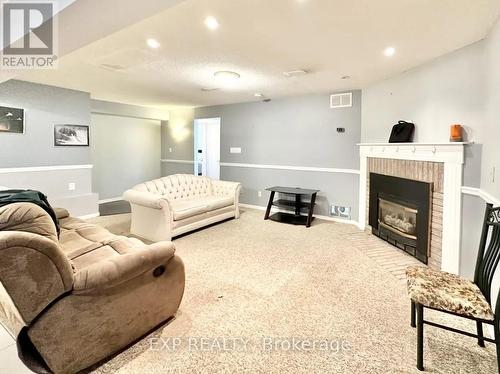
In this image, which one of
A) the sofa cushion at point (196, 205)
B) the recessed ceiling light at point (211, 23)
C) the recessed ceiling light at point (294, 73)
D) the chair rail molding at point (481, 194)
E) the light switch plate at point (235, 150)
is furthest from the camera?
the light switch plate at point (235, 150)

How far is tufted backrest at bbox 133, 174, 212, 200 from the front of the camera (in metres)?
4.51

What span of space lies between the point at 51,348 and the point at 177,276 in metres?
0.80

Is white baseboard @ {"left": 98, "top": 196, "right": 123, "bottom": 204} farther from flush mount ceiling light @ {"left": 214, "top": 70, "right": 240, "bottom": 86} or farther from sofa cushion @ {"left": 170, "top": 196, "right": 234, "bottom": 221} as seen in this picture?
flush mount ceiling light @ {"left": 214, "top": 70, "right": 240, "bottom": 86}

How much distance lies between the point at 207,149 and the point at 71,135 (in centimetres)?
329

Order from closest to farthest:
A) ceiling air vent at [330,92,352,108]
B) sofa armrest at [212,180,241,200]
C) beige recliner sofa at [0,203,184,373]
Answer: beige recliner sofa at [0,203,184,373], ceiling air vent at [330,92,352,108], sofa armrest at [212,180,241,200]

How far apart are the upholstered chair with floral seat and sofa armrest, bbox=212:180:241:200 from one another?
3.63m

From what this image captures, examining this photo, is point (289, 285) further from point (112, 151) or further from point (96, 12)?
point (112, 151)

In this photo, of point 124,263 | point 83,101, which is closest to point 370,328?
point 124,263

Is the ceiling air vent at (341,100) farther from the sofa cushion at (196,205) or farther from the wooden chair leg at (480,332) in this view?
the wooden chair leg at (480,332)

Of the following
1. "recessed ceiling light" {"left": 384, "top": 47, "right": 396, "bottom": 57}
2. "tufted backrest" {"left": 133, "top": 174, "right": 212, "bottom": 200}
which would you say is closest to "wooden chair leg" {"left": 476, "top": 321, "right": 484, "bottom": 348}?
"recessed ceiling light" {"left": 384, "top": 47, "right": 396, "bottom": 57}

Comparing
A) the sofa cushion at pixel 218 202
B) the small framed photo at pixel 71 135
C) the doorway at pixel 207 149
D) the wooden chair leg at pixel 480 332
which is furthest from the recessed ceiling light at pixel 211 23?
the doorway at pixel 207 149

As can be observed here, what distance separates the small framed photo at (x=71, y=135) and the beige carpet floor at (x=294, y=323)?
11.0 feet

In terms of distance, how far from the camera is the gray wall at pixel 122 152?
663cm

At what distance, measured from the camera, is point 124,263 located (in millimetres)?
1693
